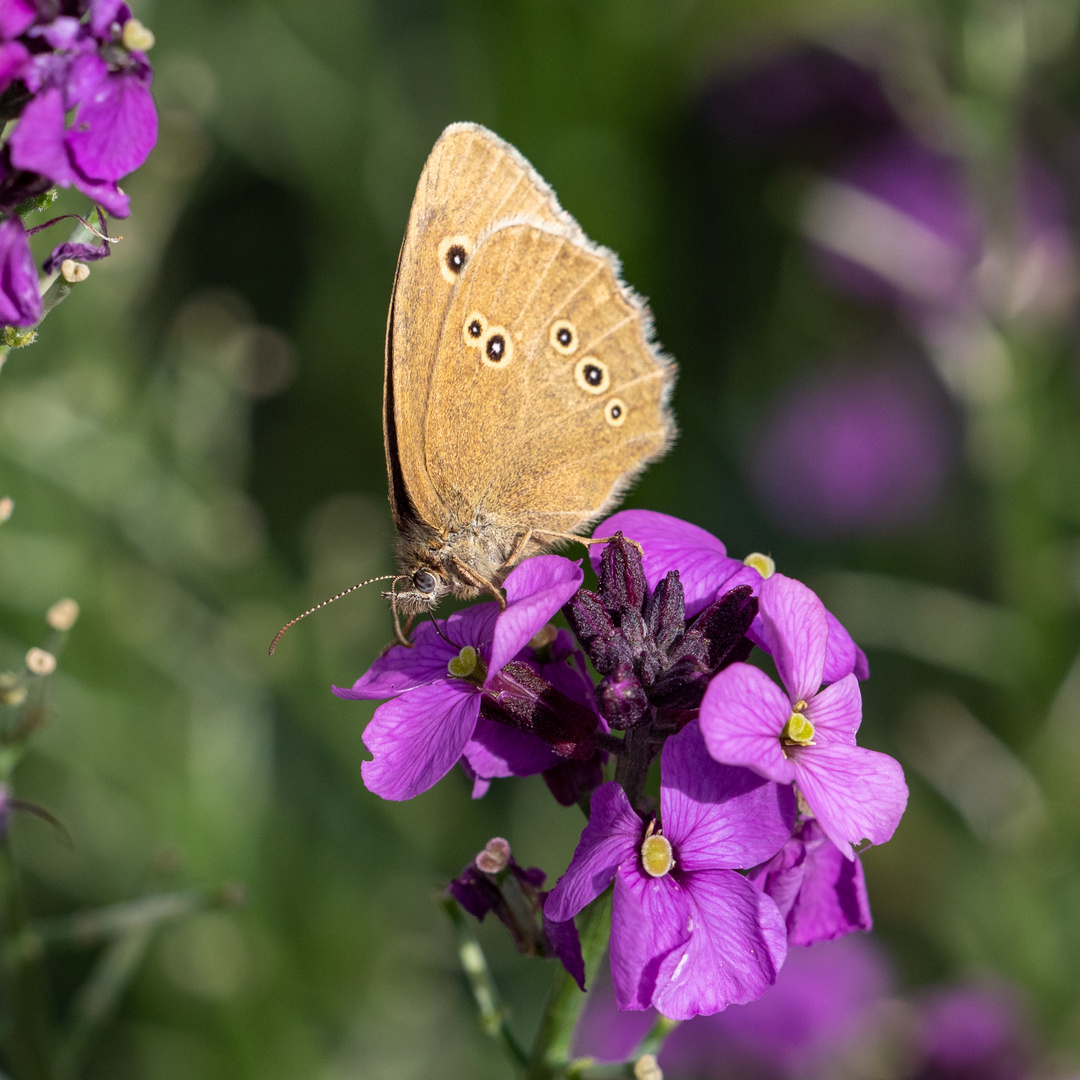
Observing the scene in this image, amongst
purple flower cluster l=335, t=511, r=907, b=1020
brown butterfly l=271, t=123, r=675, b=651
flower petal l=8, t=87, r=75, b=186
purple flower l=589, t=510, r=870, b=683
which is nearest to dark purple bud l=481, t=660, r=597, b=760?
purple flower cluster l=335, t=511, r=907, b=1020

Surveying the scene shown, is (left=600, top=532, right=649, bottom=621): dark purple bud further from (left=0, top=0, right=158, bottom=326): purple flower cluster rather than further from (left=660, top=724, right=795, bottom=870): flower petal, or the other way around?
(left=0, top=0, right=158, bottom=326): purple flower cluster

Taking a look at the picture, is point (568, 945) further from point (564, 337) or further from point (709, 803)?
point (564, 337)

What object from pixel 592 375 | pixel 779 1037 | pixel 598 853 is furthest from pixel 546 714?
pixel 779 1037

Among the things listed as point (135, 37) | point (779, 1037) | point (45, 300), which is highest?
point (135, 37)

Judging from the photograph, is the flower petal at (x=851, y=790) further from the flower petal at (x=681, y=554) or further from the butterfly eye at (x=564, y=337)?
the butterfly eye at (x=564, y=337)

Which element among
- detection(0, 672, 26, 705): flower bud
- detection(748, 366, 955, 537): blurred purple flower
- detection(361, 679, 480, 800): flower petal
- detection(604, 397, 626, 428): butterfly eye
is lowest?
detection(748, 366, 955, 537): blurred purple flower

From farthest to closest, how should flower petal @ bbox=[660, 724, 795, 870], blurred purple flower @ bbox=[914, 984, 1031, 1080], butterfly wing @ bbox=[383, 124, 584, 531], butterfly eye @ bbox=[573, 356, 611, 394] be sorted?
1. blurred purple flower @ bbox=[914, 984, 1031, 1080]
2. butterfly eye @ bbox=[573, 356, 611, 394]
3. butterfly wing @ bbox=[383, 124, 584, 531]
4. flower petal @ bbox=[660, 724, 795, 870]
